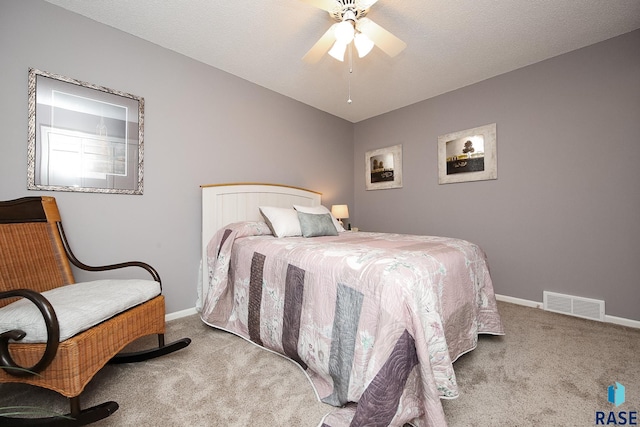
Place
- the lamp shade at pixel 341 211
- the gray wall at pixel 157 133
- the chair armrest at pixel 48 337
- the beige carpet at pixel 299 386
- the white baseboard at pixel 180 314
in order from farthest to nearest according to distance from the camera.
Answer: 1. the lamp shade at pixel 341 211
2. the white baseboard at pixel 180 314
3. the gray wall at pixel 157 133
4. the beige carpet at pixel 299 386
5. the chair armrest at pixel 48 337

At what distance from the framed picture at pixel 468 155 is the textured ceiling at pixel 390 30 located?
62 centimetres

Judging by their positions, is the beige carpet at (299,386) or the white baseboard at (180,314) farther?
the white baseboard at (180,314)

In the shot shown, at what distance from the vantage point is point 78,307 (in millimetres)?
1222

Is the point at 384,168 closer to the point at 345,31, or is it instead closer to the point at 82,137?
the point at 345,31

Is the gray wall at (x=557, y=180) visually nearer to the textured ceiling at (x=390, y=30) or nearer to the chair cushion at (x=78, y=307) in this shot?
the textured ceiling at (x=390, y=30)

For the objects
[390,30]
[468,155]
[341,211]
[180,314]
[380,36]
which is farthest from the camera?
[341,211]

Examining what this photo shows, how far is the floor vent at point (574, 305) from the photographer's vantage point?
2.42m

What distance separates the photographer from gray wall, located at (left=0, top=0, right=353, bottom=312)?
71.1 inches

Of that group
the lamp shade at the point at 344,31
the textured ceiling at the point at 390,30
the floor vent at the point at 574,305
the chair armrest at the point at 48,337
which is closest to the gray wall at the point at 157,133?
the textured ceiling at the point at 390,30

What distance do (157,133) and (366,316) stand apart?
2357mm

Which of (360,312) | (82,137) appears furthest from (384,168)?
(82,137)

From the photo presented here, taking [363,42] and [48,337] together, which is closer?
[48,337]

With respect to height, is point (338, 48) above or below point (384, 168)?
above

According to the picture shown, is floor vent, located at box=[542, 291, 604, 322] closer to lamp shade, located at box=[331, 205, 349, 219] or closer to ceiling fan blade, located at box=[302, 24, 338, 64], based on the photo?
lamp shade, located at box=[331, 205, 349, 219]
